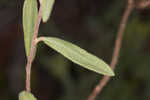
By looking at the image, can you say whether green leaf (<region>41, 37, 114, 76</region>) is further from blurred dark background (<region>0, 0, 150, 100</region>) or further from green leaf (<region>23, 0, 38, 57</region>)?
blurred dark background (<region>0, 0, 150, 100</region>)

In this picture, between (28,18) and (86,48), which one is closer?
(28,18)

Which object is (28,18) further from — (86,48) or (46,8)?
(86,48)

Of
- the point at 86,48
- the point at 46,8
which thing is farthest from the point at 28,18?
the point at 86,48

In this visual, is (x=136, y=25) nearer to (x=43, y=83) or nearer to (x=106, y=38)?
(x=106, y=38)

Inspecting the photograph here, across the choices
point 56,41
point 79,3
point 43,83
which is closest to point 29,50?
point 56,41

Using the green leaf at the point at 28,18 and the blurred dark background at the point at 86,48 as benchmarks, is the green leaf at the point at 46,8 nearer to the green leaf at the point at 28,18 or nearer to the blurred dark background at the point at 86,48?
the green leaf at the point at 28,18

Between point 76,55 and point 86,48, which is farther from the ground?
point 76,55

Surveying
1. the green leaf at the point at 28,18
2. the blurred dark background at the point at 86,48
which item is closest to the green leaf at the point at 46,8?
the green leaf at the point at 28,18
